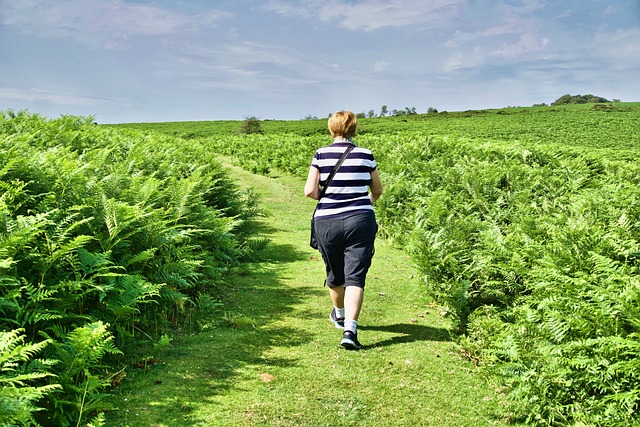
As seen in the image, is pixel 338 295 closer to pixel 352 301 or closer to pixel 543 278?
pixel 352 301

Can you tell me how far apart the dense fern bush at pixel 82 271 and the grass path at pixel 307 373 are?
492mm

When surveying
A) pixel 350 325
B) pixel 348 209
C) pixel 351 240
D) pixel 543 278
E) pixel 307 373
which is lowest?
pixel 307 373

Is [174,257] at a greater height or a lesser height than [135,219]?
lesser

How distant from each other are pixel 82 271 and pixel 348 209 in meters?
3.06

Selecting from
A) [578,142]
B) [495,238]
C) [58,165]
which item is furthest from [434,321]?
[578,142]

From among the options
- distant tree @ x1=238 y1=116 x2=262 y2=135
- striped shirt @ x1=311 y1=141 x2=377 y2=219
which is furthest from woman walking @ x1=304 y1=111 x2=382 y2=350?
distant tree @ x1=238 y1=116 x2=262 y2=135

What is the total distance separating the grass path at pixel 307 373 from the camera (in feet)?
15.3

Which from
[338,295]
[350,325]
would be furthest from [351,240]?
[350,325]

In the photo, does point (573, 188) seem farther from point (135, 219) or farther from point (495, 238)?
point (135, 219)

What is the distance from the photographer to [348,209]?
5980 mm

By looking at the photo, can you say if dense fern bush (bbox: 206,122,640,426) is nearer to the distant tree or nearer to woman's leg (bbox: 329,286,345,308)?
woman's leg (bbox: 329,286,345,308)

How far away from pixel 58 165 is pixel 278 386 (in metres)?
4.56

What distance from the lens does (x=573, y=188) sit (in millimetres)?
11195

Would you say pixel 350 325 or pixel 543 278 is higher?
pixel 543 278
